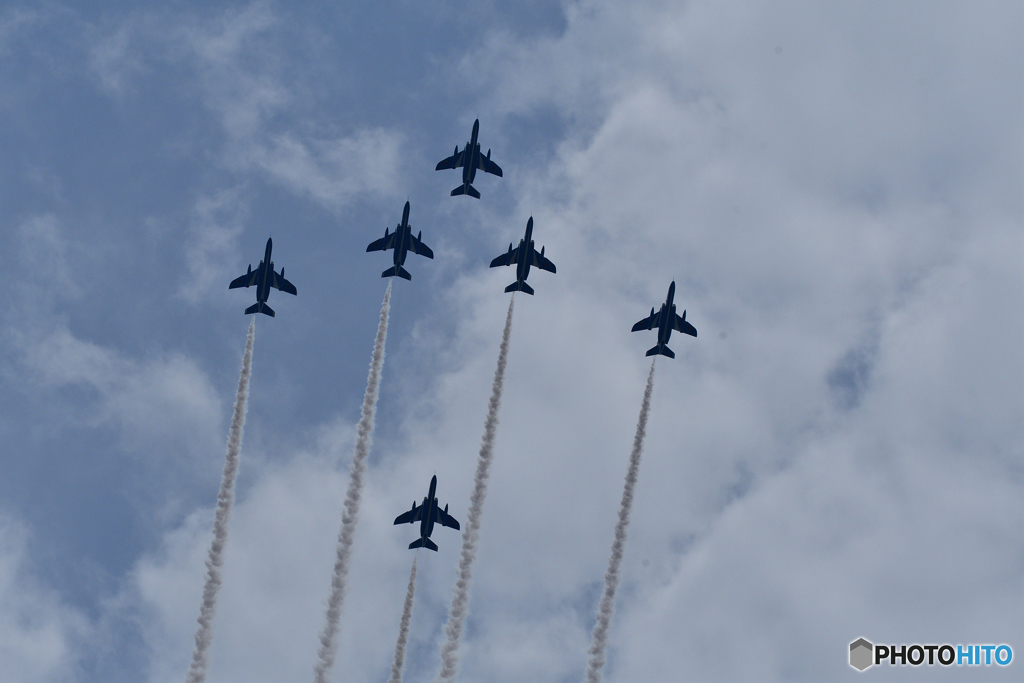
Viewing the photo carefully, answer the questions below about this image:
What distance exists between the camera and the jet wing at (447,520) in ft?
524

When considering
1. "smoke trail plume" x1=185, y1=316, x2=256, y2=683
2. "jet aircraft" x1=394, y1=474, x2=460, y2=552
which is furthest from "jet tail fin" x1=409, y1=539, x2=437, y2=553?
"smoke trail plume" x1=185, y1=316, x2=256, y2=683

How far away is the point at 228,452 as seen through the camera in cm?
13988

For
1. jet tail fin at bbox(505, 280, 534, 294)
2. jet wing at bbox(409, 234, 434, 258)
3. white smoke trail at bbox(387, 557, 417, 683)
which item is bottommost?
white smoke trail at bbox(387, 557, 417, 683)

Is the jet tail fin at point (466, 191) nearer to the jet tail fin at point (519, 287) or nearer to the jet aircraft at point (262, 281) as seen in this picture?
the jet tail fin at point (519, 287)

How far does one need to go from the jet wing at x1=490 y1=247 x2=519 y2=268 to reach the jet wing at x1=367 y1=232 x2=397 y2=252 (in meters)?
13.7

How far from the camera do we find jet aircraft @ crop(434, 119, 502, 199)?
166 m

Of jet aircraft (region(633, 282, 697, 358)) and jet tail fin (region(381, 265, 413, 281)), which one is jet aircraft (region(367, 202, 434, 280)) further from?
jet aircraft (region(633, 282, 697, 358))

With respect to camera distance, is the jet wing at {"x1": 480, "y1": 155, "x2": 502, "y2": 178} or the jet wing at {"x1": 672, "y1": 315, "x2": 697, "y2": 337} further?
the jet wing at {"x1": 480, "y1": 155, "x2": 502, "y2": 178}

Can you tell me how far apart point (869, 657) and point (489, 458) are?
48.1 m

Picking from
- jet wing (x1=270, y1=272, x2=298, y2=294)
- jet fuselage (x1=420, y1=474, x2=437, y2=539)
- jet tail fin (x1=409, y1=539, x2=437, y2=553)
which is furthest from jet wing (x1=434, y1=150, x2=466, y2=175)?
jet tail fin (x1=409, y1=539, x2=437, y2=553)

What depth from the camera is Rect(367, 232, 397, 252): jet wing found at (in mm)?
161000

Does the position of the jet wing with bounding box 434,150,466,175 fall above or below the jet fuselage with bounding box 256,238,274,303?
above

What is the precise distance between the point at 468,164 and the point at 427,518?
48426 mm

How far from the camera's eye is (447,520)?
160 meters
